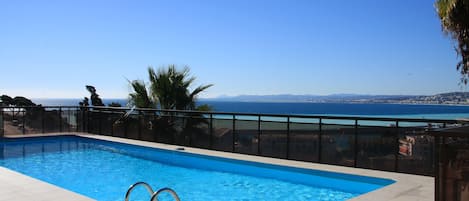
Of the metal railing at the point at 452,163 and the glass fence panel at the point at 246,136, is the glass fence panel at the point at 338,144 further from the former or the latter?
the metal railing at the point at 452,163

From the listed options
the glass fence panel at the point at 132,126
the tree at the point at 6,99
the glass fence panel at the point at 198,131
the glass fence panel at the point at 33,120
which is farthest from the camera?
the tree at the point at 6,99

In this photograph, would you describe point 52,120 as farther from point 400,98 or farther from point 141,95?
point 400,98

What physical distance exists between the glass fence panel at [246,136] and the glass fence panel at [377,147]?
2072mm

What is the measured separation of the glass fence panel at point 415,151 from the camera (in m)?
5.80

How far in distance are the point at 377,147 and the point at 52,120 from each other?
31.5ft

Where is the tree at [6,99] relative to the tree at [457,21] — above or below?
below

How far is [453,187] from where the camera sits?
2869mm

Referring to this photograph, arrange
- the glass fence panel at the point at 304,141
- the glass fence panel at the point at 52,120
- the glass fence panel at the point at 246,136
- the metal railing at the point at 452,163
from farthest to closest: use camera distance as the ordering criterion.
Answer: the glass fence panel at the point at 52,120
the glass fence panel at the point at 246,136
the glass fence panel at the point at 304,141
the metal railing at the point at 452,163

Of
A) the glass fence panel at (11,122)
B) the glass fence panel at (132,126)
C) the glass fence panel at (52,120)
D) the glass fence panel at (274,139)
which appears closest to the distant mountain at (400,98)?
the glass fence panel at (274,139)

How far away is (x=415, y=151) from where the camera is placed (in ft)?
19.5

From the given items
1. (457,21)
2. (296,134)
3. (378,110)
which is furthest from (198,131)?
(378,110)

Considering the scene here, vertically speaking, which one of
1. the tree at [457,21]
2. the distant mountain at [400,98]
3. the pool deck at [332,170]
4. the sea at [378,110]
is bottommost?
the sea at [378,110]

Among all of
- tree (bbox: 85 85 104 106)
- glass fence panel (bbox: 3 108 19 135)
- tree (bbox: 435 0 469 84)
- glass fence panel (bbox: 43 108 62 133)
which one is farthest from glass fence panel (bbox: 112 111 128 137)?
tree (bbox: 435 0 469 84)

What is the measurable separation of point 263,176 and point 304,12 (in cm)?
839
